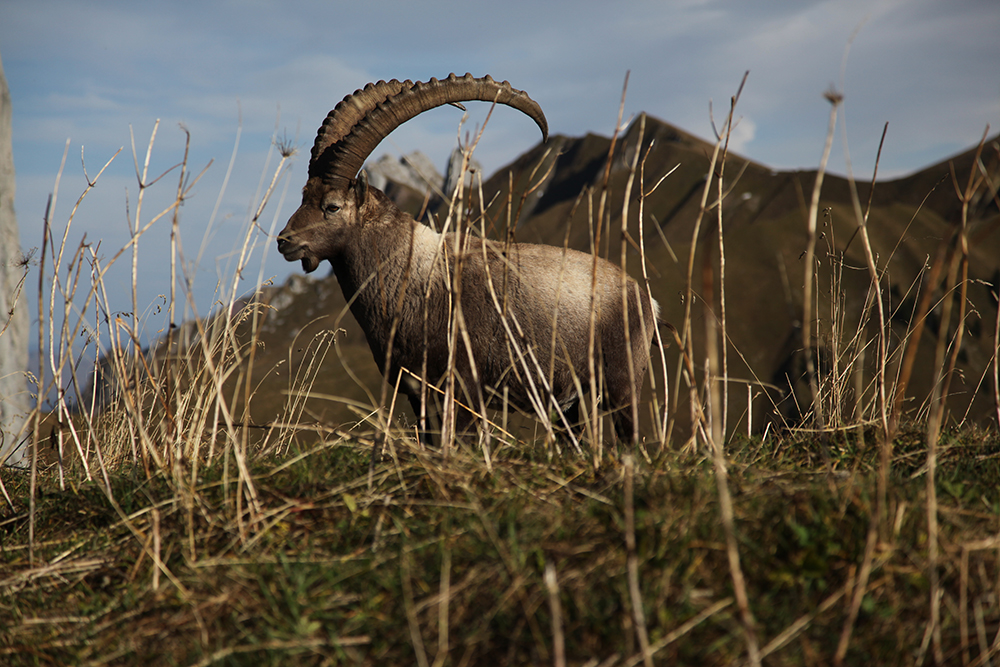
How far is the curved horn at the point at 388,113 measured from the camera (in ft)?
16.2

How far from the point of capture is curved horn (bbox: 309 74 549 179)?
194 inches

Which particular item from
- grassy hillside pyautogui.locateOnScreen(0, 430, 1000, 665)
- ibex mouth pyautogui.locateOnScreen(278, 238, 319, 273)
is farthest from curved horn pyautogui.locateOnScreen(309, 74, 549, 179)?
grassy hillside pyautogui.locateOnScreen(0, 430, 1000, 665)

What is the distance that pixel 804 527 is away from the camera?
6.51 ft

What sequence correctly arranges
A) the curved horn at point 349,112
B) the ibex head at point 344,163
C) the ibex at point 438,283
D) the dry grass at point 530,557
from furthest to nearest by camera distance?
1. the curved horn at point 349,112
2. the ibex head at point 344,163
3. the ibex at point 438,283
4. the dry grass at point 530,557

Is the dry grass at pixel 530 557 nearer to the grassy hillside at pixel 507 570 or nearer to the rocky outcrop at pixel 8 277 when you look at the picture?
the grassy hillside at pixel 507 570

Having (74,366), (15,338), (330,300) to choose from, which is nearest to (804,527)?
(74,366)

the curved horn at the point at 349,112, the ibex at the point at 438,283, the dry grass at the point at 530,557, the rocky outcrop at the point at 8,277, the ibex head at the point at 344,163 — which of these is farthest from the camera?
the rocky outcrop at the point at 8,277

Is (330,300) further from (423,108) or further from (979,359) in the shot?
(423,108)

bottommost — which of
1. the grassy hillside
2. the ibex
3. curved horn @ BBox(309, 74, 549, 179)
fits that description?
the grassy hillside

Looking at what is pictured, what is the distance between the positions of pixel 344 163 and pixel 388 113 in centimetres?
49

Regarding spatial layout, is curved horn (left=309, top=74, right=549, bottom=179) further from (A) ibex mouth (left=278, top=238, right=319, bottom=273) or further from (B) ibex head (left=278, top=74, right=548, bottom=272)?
(A) ibex mouth (left=278, top=238, right=319, bottom=273)

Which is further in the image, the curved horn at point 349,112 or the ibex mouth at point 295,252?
the curved horn at point 349,112

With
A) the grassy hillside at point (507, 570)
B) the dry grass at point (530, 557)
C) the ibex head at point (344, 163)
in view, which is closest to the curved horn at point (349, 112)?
the ibex head at point (344, 163)

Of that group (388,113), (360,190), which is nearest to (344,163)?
(360,190)
